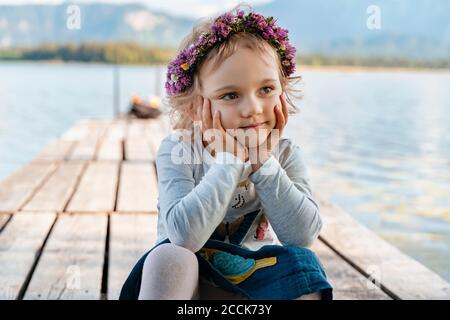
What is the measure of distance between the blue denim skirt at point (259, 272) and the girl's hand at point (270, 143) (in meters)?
0.24

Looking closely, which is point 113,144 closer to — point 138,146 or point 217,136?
point 138,146

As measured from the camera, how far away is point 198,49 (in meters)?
1.74

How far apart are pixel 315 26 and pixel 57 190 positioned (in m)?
105

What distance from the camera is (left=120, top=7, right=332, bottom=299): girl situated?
1572mm

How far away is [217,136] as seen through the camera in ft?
5.50

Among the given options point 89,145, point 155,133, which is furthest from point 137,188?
point 155,133

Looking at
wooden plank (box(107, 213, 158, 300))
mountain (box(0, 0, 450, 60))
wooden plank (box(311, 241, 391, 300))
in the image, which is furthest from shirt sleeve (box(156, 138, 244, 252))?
mountain (box(0, 0, 450, 60))

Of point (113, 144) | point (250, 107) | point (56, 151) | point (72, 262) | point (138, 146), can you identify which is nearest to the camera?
point (250, 107)

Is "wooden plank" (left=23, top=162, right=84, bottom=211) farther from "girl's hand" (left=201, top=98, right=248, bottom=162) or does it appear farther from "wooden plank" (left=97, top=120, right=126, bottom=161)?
"girl's hand" (left=201, top=98, right=248, bottom=162)

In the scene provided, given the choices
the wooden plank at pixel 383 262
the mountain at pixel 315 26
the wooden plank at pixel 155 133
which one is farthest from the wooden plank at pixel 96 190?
the mountain at pixel 315 26

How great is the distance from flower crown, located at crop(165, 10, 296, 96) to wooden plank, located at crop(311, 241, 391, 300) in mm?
861
